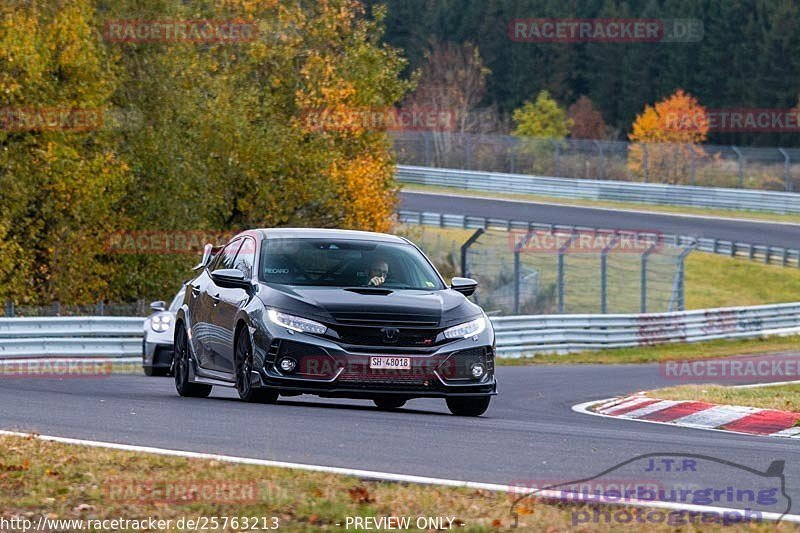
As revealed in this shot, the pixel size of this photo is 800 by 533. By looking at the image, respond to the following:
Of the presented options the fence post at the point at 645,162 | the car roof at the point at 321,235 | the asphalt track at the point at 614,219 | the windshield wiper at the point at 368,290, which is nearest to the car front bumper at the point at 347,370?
the windshield wiper at the point at 368,290

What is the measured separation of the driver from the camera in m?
12.9

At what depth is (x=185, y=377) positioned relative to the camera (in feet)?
46.6

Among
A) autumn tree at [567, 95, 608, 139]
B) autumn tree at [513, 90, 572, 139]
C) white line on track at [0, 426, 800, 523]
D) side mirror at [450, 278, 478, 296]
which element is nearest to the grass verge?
white line on track at [0, 426, 800, 523]

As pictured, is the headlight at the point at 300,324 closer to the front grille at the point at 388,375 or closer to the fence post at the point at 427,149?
the front grille at the point at 388,375

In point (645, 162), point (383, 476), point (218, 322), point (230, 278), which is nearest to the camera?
point (383, 476)

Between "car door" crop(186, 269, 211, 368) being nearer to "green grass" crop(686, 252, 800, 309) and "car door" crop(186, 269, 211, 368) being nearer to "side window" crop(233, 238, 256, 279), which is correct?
"side window" crop(233, 238, 256, 279)

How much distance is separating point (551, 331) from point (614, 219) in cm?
2710

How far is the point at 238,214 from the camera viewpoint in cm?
3825

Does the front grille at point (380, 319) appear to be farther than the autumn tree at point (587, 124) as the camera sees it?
No

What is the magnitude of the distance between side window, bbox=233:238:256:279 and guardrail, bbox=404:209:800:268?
32566 mm

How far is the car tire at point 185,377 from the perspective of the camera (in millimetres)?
14180

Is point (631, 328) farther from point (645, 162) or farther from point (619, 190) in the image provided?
point (645, 162)

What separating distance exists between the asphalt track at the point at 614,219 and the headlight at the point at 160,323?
30.0 m

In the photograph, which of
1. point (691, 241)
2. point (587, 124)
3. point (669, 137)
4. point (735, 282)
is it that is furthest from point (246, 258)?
point (587, 124)
